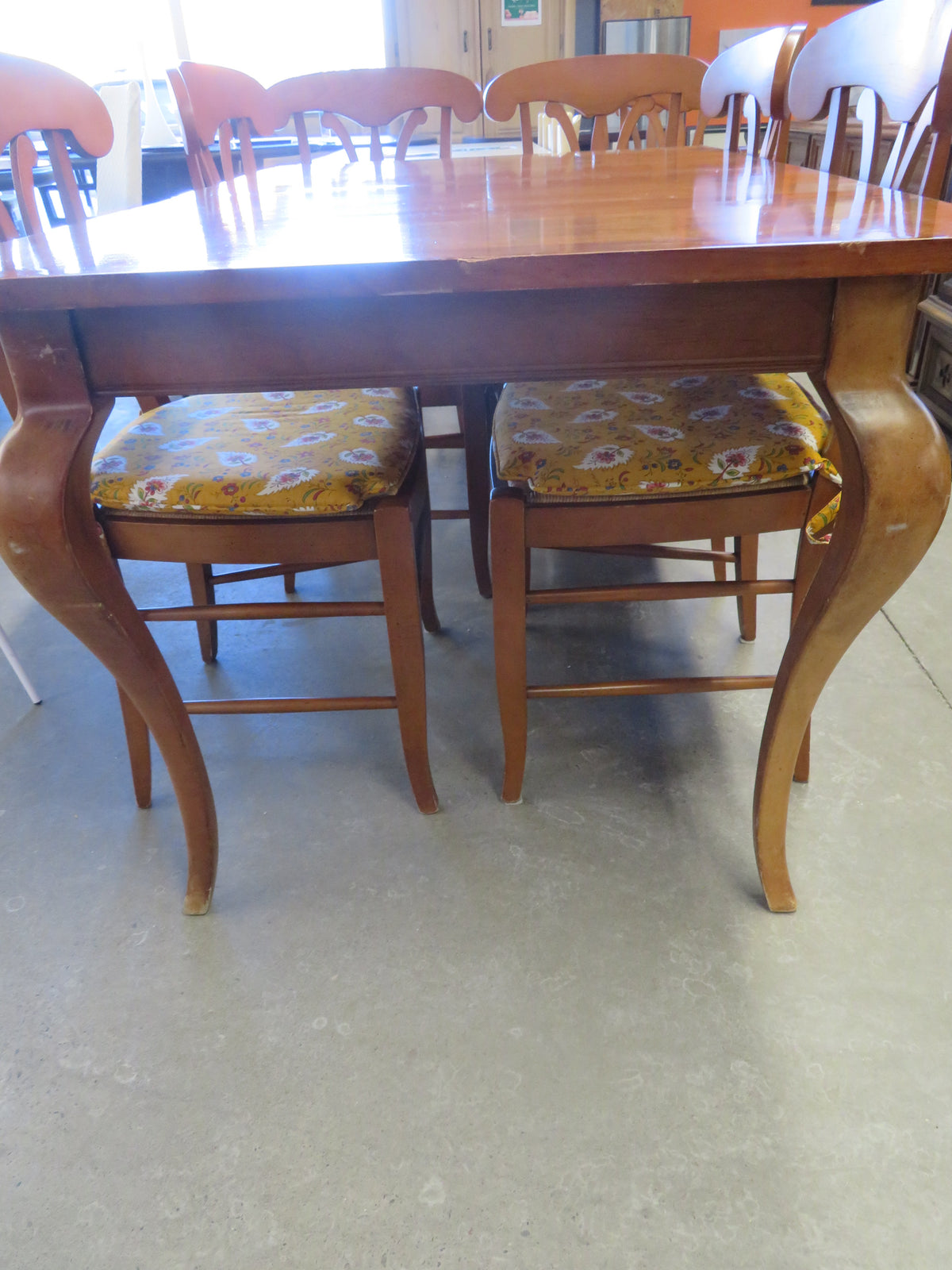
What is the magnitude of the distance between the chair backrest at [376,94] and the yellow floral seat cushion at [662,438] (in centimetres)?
101

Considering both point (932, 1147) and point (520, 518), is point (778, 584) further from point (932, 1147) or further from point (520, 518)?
point (932, 1147)

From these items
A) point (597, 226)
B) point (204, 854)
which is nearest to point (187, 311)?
point (597, 226)

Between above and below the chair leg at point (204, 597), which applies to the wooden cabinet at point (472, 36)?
above

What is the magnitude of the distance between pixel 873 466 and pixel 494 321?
35 centimetres

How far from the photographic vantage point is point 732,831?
3.68 ft

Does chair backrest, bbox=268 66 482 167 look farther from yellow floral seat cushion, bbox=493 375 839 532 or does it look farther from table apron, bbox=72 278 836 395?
table apron, bbox=72 278 836 395

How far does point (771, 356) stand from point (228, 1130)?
902 mm

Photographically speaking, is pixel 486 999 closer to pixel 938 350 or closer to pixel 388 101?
pixel 388 101

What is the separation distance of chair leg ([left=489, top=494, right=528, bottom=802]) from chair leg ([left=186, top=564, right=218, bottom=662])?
0.51 meters

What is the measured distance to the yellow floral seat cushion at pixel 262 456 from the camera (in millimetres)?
952

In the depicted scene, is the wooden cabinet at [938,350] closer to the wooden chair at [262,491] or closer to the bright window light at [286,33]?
the wooden chair at [262,491]

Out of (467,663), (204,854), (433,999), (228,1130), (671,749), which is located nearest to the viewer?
(228,1130)

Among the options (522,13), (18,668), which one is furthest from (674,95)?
(522,13)

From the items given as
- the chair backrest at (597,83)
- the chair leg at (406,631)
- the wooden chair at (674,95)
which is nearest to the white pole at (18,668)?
the chair leg at (406,631)
